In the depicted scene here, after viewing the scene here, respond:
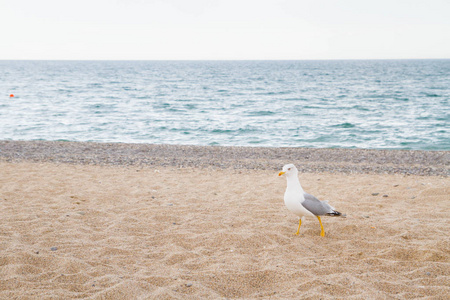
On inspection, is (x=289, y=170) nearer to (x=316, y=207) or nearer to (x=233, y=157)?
(x=316, y=207)

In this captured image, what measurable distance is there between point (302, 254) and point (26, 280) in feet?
10.4

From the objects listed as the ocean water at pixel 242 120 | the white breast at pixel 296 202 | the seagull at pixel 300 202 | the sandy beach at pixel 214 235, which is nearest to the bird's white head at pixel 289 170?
the seagull at pixel 300 202

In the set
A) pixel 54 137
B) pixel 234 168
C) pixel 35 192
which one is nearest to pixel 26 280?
pixel 35 192

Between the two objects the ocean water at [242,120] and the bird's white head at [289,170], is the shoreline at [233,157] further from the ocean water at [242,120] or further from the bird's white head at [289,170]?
the bird's white head at [289,170]

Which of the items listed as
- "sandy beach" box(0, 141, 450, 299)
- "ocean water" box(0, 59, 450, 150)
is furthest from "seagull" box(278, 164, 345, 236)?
"ocean water" box(0, 59, 450, 150)

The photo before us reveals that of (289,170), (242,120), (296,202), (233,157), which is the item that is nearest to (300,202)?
(296,202)

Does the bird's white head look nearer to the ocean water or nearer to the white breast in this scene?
the white breast

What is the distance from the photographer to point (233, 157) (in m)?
13.2

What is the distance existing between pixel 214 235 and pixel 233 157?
7974 millimetres

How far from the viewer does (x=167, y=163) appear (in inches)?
446

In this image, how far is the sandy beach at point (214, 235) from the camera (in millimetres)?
3764

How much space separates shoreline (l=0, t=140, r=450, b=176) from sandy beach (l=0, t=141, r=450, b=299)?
43 cm

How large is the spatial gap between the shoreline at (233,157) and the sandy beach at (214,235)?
43cm

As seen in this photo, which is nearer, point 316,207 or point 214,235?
point 316,207
